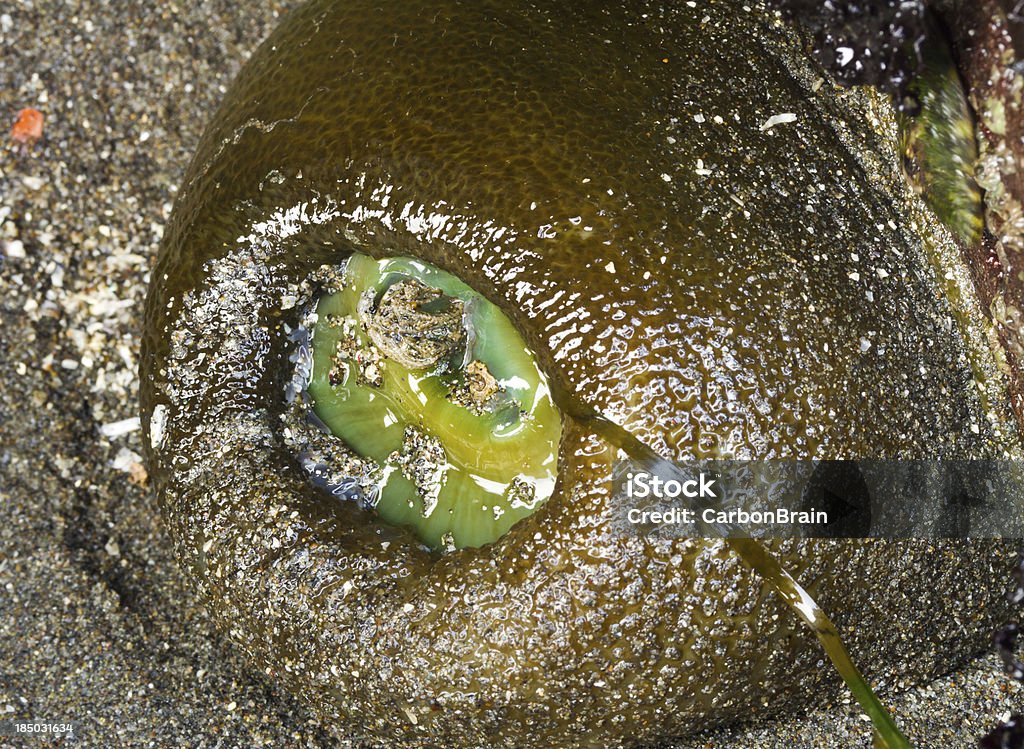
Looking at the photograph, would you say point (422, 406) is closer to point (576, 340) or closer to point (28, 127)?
point (576, 340)

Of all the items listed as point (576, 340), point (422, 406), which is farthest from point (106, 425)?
point (576, 340)

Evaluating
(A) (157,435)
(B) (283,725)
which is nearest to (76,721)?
(B) (283,725)

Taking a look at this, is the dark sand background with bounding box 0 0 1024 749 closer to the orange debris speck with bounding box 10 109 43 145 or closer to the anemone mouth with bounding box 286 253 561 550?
the orange debris speck with bounding box 10 109 43 145

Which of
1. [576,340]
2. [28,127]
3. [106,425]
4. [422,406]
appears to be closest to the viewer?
[576,340]

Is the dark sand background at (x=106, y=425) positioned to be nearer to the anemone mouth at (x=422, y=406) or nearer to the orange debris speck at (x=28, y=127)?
the orange debris speck at (x=28, y=127)
